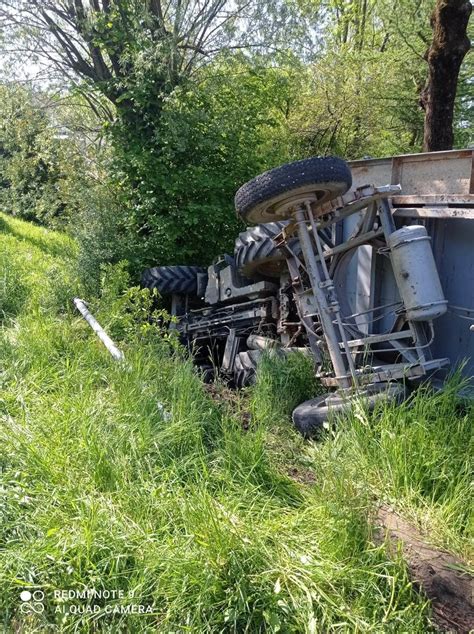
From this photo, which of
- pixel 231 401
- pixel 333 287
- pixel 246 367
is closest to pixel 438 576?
pixel 333 287

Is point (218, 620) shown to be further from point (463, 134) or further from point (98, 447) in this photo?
point (463, 134)

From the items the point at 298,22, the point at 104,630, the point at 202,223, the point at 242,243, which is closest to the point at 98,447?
the point at 104,630

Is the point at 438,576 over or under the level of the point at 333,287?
under

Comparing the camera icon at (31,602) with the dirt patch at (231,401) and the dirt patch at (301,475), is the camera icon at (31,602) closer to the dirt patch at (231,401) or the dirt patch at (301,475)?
the dirt patch at (301,475)

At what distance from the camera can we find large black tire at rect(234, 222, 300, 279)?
4965mm

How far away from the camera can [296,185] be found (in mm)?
3627

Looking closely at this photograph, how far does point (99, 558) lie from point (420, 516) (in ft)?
4.63

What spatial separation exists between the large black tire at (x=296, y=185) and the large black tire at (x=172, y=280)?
298 centimetres

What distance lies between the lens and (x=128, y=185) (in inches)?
317

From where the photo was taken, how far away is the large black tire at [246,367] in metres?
4.73

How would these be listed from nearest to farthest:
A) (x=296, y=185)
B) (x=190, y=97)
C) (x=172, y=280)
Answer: (x=296, y=185) → (x=172, y=280) → (x=190, y=97)

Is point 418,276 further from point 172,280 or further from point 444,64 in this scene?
point 444,64

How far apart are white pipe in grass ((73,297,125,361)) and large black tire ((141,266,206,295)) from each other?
3.76ft

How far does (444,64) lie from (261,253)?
12.8 feet
